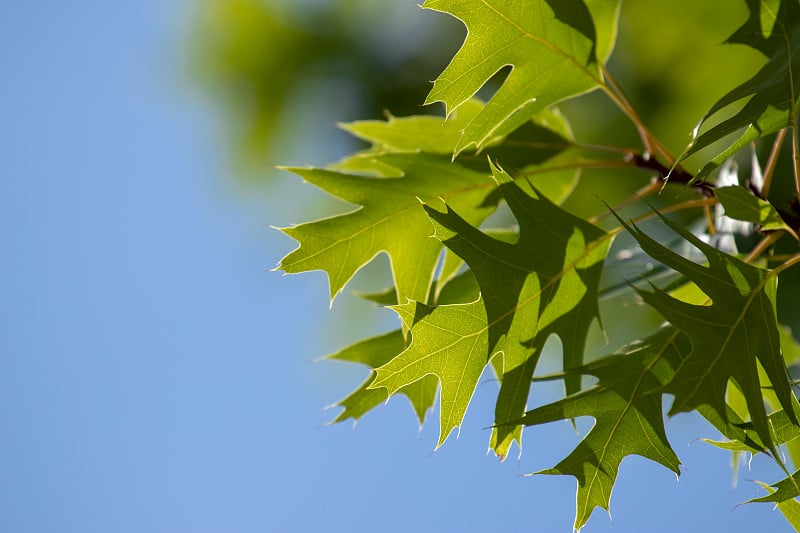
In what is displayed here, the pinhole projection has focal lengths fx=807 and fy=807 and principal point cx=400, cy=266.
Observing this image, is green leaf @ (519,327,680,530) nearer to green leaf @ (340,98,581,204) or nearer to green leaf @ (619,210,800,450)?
green leaf @ (619,210,800,450)

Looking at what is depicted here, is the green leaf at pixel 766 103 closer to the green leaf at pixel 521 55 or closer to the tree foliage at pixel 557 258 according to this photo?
the tree foliage at pixel 557 258

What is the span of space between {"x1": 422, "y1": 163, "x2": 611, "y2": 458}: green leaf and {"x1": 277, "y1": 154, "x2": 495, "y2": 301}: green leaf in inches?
6.4

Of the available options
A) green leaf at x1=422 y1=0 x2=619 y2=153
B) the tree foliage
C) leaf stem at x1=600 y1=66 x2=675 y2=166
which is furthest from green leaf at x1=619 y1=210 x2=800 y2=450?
leaf stem at x1=600 y1=66 x2=675 y2=166

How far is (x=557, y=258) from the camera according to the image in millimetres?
951

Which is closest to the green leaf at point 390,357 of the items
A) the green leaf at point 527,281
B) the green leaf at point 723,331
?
the green leaf at point 527,281

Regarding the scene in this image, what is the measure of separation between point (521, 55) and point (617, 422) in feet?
1.54

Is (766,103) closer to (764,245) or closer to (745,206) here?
(745,206)

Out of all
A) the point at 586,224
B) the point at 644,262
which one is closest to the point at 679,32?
the point at 644,262

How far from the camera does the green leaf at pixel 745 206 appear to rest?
0.84 metres

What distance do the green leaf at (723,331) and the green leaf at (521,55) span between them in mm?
270

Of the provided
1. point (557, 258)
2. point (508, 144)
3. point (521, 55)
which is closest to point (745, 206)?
point (557, 258)

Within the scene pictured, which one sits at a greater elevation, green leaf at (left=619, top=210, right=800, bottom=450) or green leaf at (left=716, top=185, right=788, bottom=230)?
green leaf at (left=716, top=185, right=788, bottom=230)

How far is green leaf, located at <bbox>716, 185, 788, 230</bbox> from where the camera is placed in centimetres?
84

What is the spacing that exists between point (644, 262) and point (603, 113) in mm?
3808
